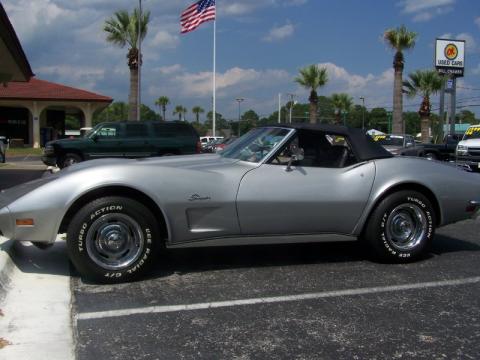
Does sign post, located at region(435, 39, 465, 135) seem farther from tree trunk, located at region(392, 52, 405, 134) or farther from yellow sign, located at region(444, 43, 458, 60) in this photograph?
tree trunk, located at region(392, 52, 405, 134)

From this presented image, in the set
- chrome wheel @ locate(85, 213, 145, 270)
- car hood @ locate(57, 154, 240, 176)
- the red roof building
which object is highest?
the red roof building

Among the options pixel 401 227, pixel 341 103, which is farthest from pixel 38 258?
pixel 341 103

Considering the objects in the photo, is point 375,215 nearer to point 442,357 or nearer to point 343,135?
point 343,135

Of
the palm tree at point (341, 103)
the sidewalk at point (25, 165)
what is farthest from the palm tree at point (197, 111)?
the sidewalk at point (25, 165)

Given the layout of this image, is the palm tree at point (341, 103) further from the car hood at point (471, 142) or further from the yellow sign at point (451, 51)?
the car hood at point (471, 142)

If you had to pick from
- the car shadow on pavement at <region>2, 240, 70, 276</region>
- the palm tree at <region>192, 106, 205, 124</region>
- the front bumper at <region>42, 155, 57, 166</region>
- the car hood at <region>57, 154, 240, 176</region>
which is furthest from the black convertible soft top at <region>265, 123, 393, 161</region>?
the palm tree at <region>192, 106, 205, 124</region>

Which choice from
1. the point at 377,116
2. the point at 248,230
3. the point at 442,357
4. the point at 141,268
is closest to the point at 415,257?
the point at 248,230

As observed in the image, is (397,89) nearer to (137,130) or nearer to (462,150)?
(462,150)

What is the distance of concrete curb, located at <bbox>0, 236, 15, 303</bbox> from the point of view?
423 centimetres

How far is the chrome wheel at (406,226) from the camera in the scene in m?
5.34

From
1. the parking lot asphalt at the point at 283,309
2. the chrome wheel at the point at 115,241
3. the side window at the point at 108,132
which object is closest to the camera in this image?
the parking lot asphalt at the point at 283,309

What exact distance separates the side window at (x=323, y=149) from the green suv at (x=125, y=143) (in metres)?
12.2

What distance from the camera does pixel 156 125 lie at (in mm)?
17609

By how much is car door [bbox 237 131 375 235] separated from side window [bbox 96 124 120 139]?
13.0 m
